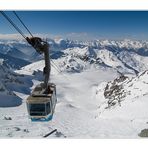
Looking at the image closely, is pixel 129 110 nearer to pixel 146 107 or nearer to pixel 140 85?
pixel 146 107

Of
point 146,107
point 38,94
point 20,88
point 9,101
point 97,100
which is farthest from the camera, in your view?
point 20,88

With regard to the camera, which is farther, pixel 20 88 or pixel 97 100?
pixel 20 88

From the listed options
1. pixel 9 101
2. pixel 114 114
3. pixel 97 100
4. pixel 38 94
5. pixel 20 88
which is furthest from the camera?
pixel 20 88

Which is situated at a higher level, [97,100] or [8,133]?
[8,133]

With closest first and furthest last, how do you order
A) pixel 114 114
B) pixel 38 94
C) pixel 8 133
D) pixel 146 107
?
pixel 38 94
pixel 8 133
pixel 146 107
pixel 114 114
